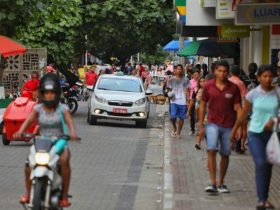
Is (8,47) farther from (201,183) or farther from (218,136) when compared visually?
(218,136)

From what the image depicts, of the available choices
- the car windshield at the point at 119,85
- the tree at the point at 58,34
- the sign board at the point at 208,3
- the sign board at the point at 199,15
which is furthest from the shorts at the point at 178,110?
the tree at the point at 58,34

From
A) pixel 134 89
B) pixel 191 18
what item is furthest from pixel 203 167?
pixel 134 89

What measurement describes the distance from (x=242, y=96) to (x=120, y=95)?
33.9ft

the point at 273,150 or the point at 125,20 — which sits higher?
the point at 125,20

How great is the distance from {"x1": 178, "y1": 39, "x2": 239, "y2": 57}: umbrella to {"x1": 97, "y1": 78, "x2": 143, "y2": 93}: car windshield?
208 cm

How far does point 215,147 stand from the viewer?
33.5ft

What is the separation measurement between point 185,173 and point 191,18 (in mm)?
10791

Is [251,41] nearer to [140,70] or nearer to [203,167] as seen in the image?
[203,167]

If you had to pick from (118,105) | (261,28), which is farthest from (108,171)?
(118,105)

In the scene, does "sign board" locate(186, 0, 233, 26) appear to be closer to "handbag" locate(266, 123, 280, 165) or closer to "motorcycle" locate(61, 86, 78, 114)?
"motorcycle" locate(61, 86, 78, 114)

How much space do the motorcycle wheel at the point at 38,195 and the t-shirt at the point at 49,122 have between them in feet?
2.29

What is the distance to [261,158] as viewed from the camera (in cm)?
885

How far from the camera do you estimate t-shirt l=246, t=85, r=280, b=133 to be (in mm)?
8859

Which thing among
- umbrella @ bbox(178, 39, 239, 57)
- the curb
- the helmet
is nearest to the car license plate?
umbrella @ bbox(178, 39, 239, 57)
